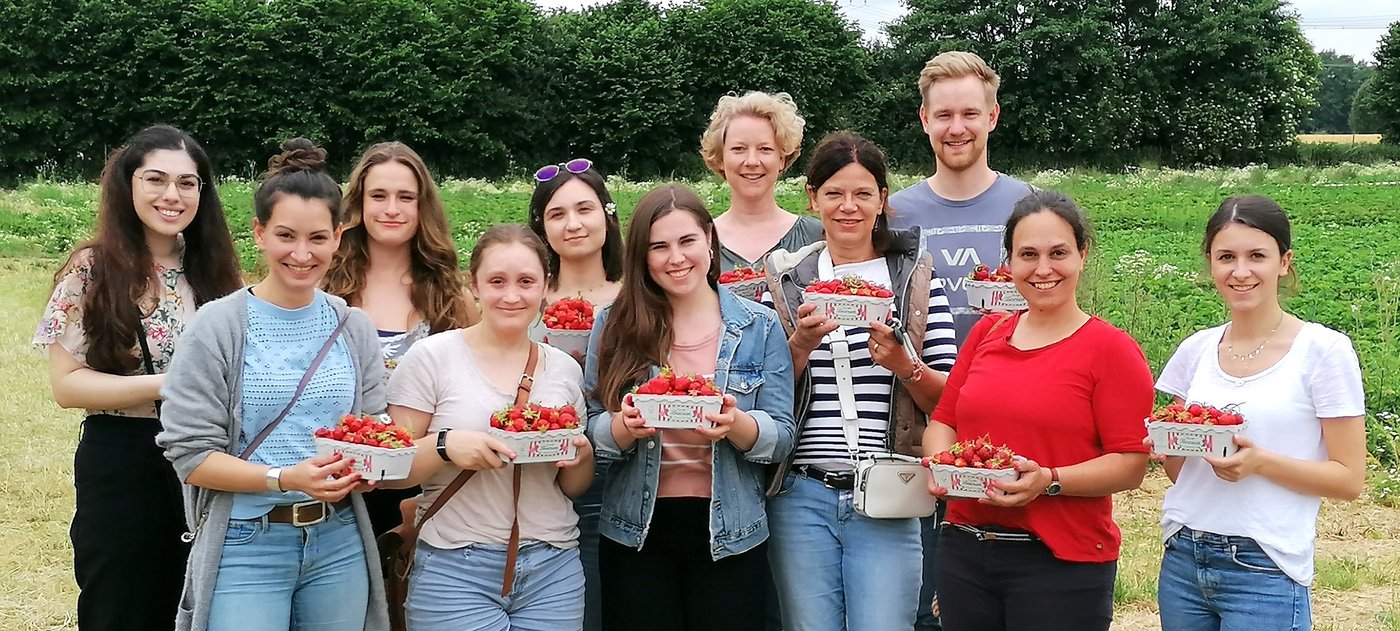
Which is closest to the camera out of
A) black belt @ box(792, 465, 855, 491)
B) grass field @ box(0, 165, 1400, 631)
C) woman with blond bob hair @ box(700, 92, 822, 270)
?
black belt @ box(792, 465, 855, 491)

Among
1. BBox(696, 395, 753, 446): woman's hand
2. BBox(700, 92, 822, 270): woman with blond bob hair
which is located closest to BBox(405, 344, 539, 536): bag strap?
BBox(696, 395, 753, 446): woman's hand

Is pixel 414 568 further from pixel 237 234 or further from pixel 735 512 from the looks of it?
pixel 237 234

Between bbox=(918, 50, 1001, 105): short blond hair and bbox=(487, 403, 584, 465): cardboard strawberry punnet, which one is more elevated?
bbox=(918, 50, 1001, 105): short blond hair

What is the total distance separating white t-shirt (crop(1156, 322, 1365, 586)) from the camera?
322cm

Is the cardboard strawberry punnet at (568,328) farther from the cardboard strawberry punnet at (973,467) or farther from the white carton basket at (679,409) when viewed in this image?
the cardboard strawberry punnet at (973,467)

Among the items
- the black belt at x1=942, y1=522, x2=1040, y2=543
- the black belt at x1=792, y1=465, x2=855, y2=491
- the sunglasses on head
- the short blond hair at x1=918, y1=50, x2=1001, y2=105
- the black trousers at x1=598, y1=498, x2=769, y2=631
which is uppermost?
the short blond hair at x1=918, y1=50, x2=1001, y2=105

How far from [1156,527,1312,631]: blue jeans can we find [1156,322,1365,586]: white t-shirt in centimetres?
4

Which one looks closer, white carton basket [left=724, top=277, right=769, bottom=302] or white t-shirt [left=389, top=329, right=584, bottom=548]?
white t-shirt [left=389, top=329, right=584, bottom=548]

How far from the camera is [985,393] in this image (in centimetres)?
342

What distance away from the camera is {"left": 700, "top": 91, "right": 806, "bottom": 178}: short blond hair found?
191 inches

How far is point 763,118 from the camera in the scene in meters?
4.85

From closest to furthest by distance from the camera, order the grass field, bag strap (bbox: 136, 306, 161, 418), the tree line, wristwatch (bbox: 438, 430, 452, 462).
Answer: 1. wristwatch (bbox: 438, 430, 452, 462)
2. bag strap (bbox: 136, 306, 161, 418)
3. the grass field
4. the tree line

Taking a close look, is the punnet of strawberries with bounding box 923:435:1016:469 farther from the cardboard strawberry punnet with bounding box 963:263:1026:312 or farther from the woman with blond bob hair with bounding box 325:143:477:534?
the woman with blond bob hair with bounding box 325:143:477:534

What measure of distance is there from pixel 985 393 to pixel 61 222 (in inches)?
756
